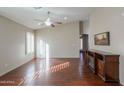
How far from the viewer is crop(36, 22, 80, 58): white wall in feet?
35.2

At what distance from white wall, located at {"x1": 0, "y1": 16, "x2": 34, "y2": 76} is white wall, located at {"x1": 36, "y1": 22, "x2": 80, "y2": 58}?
4.04 meters

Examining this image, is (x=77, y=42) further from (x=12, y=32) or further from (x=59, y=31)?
(x=12, y=32)

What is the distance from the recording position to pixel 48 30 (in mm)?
11125

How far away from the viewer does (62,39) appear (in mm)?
10938

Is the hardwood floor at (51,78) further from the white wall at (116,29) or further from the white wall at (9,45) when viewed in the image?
the white wall at (116,29)

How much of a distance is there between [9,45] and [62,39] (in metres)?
5.59

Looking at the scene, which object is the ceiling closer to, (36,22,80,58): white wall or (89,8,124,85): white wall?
(89,8,124,85): white wall

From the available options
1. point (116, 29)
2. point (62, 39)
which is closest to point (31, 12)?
point (116, 29)

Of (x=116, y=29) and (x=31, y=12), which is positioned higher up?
(x=31, y=12)

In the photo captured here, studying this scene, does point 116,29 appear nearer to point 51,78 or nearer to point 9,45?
point 51,78

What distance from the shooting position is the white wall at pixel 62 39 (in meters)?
10.7

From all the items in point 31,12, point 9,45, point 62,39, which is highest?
point 31,12

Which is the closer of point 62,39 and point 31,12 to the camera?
point 31,12
